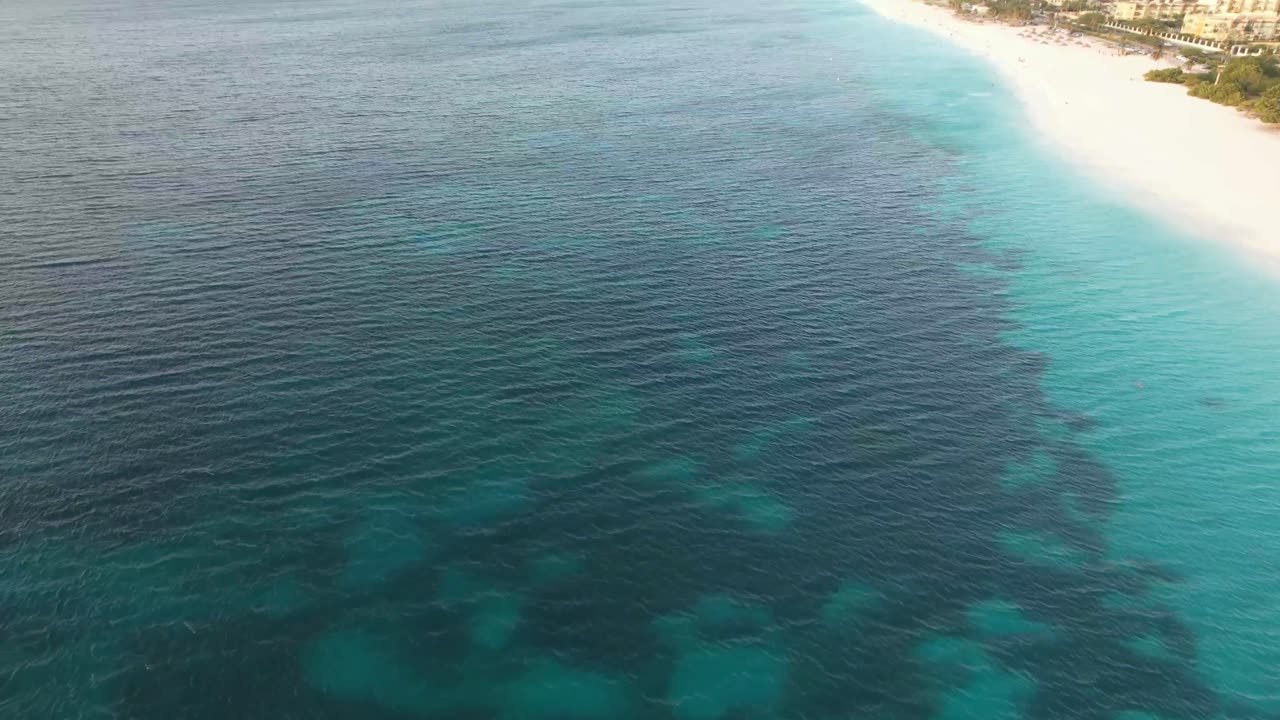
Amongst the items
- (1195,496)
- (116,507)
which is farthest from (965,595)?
(116,507)

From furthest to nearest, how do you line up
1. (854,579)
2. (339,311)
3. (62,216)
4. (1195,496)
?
(62,216) → (339,311) → (1195,496) → (854,579)

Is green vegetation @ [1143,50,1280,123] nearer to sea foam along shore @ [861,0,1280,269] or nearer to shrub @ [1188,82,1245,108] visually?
shrub @ [1188,82,1245,108]

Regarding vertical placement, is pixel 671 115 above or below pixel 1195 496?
above

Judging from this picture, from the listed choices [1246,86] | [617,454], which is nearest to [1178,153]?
[1246,86]

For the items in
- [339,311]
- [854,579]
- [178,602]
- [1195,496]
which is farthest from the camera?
[339,311]

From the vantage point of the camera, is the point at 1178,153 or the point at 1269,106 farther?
the point at 1269,106

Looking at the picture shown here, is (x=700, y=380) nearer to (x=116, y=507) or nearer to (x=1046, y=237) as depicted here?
(x=116, y=507)

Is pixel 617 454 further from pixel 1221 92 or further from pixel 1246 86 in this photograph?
pixel 1246 86

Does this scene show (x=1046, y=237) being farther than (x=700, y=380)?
Yes
